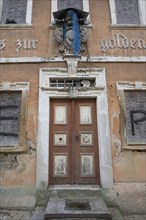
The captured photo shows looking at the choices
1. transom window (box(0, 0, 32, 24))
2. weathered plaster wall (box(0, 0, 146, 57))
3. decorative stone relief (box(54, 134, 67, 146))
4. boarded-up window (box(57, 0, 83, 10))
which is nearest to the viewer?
decorative stone relief (box(54, 134, 67, 146))

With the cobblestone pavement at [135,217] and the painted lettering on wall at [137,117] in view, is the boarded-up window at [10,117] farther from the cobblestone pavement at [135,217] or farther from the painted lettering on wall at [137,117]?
the cobblestone pavement at [135,217]

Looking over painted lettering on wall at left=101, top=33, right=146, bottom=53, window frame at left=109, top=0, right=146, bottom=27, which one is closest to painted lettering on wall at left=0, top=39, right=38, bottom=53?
painted lettering on wall at left=101, top=33, right=146, bottom=53

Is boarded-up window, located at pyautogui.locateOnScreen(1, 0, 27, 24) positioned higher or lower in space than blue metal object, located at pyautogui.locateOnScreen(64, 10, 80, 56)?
higher

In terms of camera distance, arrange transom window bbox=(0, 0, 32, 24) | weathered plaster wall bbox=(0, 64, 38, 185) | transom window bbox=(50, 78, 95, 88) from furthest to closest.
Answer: transom window bbox=(0, 0, 32, 24) < transom window bbox=(50, 78, 95, 88) < weathered plaster wall bbox=(0, 64, 38, 185)

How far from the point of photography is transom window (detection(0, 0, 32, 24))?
816 centimetres

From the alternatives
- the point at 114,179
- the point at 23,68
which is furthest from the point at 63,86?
the point at 114,179

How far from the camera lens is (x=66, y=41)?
7.52 meters

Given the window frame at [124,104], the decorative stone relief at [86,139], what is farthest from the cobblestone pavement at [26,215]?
the decorative stone relief at [86,139]

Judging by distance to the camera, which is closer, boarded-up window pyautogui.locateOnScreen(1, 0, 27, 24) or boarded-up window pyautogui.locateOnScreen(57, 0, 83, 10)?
boarded-up window pyautogui.locateOnScreen(1, 0, 27, 24)

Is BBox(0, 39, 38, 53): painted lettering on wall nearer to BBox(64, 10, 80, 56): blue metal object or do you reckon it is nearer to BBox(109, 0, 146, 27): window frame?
BBox(64, 10, 80, 56): blue metal object

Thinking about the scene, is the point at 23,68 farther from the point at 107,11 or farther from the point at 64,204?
the point at 64,204

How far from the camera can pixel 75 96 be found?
7.22 metres

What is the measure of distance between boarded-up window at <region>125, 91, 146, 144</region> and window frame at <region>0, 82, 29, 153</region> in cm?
271

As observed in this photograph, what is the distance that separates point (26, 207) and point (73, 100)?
3006 millimetres
